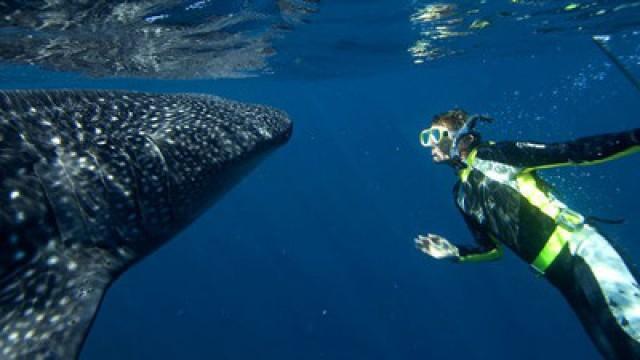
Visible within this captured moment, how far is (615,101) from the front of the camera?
437 feet

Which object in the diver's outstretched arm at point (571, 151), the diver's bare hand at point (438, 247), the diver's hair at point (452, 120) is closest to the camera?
the diver's outstretched arm at point (571, 151)

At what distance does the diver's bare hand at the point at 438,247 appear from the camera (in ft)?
18.8

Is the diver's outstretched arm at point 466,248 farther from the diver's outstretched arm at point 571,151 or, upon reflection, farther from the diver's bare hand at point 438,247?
the diver's outstretched arm at point 571,151

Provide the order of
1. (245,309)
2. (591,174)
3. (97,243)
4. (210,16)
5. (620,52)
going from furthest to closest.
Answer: (591,174) < (245,309) < (620,52) < (210,16) < (97,243)

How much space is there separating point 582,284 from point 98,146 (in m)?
4.80

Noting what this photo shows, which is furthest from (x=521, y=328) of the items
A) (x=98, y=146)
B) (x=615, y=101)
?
(x=615, y=101)

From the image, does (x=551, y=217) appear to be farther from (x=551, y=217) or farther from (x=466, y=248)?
(x=466, y=248)

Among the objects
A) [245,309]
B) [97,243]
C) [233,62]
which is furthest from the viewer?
[245,309]

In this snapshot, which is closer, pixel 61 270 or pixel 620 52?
pixel 61 270

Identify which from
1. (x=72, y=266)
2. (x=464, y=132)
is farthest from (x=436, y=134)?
(x=72, y=266)

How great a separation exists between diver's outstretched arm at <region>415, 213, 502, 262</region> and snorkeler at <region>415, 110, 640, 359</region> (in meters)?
0.01

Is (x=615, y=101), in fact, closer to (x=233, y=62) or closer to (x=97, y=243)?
(x=233, y=62)

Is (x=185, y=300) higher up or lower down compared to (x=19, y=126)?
lower down

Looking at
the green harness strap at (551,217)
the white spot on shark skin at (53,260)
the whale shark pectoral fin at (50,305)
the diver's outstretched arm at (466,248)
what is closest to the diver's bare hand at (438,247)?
the diver's outstretched arm at (466,248)
